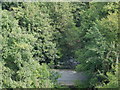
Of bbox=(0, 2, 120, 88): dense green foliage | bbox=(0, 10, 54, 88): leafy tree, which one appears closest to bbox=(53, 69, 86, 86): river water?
bbox=(0, 2, 120, 88): dense green foliage

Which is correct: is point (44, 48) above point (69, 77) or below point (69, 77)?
above

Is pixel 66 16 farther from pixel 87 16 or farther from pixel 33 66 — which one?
pixel 33 66

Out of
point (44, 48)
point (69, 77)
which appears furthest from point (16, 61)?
point (69, 77)

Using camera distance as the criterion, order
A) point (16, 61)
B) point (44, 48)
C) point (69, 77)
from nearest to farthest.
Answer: point (16, 61) < point (44, 48) < point (69, 77)

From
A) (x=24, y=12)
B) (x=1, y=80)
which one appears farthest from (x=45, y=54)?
(x=1, y=80)

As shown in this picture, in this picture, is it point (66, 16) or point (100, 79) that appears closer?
point (100, 79)

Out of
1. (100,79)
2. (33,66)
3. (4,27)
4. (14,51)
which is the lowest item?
(100,79)

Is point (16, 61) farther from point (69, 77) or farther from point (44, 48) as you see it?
point (69, 77)

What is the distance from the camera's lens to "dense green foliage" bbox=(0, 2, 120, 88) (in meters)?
5.19

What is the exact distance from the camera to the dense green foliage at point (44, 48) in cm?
519

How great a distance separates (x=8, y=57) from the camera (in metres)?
5.25

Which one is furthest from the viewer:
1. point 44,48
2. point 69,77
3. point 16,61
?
point 69,77

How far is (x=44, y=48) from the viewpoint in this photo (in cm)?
725

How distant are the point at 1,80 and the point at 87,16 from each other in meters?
3.64
